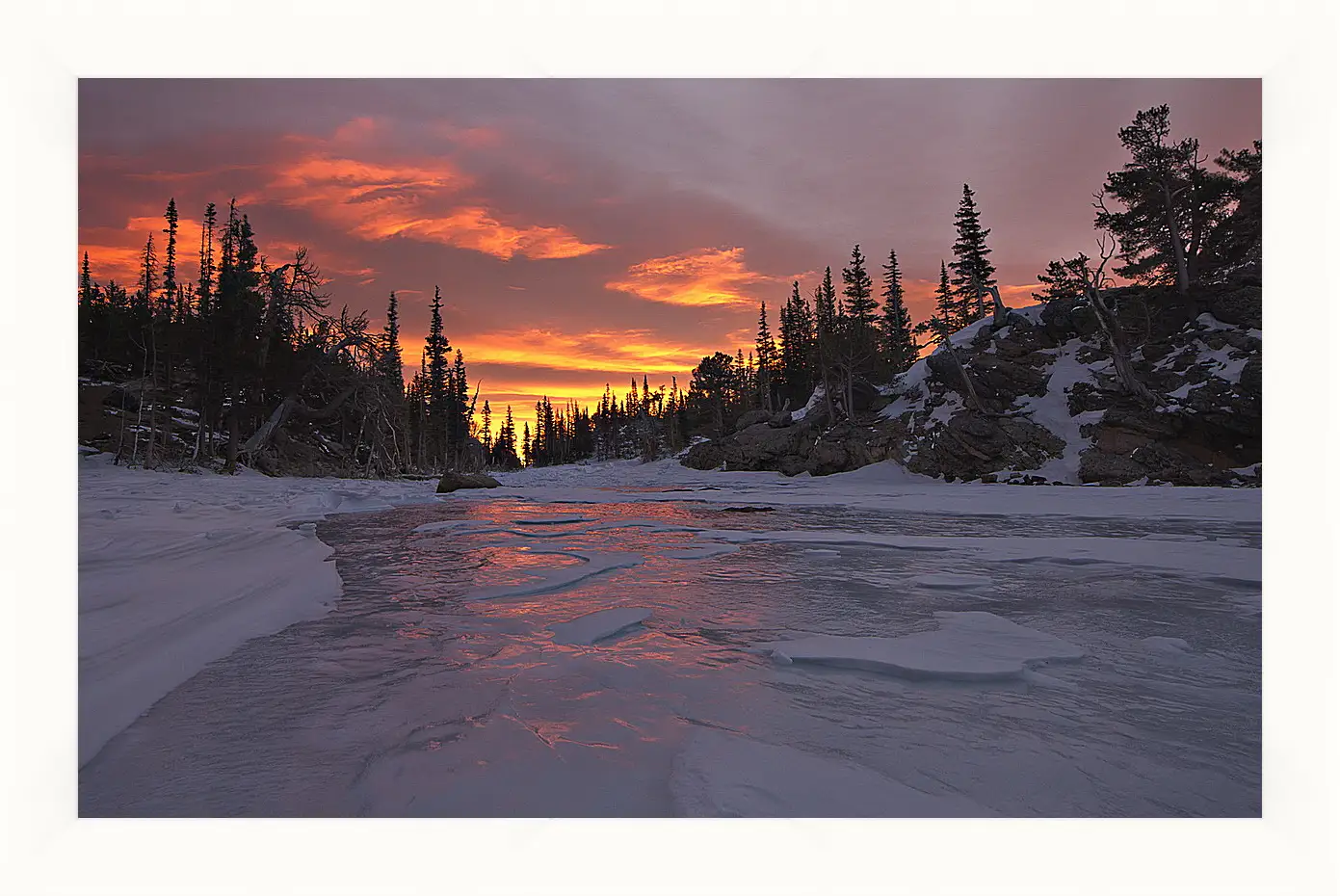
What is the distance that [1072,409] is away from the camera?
21438mm

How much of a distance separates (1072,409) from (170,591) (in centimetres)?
2504

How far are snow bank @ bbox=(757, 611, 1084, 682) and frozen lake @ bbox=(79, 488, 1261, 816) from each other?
3cm

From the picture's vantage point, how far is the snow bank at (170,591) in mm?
2436

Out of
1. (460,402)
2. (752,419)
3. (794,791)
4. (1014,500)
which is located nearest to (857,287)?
(752,419)

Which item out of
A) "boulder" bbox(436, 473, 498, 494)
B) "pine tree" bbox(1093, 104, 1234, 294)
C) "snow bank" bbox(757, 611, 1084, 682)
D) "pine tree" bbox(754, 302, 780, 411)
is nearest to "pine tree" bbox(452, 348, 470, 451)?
"pine tree" bbox(754, 302, 780, 411)

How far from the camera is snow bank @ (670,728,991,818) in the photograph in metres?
1.54

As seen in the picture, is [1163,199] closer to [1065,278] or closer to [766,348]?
[1065,278]

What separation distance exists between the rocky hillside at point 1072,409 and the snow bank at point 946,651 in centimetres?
1774

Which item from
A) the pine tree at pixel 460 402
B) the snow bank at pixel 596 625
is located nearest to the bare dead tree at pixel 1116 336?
the snow bank at pixel 596 625

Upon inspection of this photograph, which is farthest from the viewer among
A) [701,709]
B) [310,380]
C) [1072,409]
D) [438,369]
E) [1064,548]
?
[438,369]

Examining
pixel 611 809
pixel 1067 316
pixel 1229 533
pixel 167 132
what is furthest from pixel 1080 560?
pixel 1067 316

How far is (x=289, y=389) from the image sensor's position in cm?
1827

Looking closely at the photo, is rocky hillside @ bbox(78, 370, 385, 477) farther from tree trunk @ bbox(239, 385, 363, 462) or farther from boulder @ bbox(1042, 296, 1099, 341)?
boulder @ bbox(1042, 296, 1099, 341)
